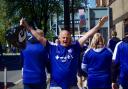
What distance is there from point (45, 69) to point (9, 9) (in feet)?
127

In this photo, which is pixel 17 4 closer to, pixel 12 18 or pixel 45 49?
pixel 12 18

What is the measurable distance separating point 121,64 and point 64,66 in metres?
0.99

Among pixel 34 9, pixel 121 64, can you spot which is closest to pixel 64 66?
pixel 121 64

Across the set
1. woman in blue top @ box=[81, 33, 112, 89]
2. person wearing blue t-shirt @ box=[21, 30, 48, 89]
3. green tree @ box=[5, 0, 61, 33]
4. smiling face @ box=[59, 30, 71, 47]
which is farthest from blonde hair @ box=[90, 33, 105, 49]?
green tree @ box=[5, 0, 61, 33]

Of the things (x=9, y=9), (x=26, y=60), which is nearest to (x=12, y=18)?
(x=9, y=9)

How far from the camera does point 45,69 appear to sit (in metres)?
10.5

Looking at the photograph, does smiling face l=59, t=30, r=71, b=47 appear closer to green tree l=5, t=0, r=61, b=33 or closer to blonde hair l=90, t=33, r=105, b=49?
blonde hair l=90, t=33, r=105, b=49

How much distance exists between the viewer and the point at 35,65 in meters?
10.4

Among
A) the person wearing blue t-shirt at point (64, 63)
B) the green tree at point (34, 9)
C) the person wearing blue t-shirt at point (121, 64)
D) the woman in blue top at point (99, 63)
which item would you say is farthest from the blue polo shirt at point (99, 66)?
the green tree at point (34, 9)

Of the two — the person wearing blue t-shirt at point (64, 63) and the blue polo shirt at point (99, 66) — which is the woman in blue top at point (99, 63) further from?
the person wearing blue t-shirt at point (64, 63)

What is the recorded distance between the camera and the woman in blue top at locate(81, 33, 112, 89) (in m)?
10.3

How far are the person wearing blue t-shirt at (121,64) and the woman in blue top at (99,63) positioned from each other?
85 cm

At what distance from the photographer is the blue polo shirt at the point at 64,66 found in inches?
376

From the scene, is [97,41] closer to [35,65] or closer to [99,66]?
[99,66]
